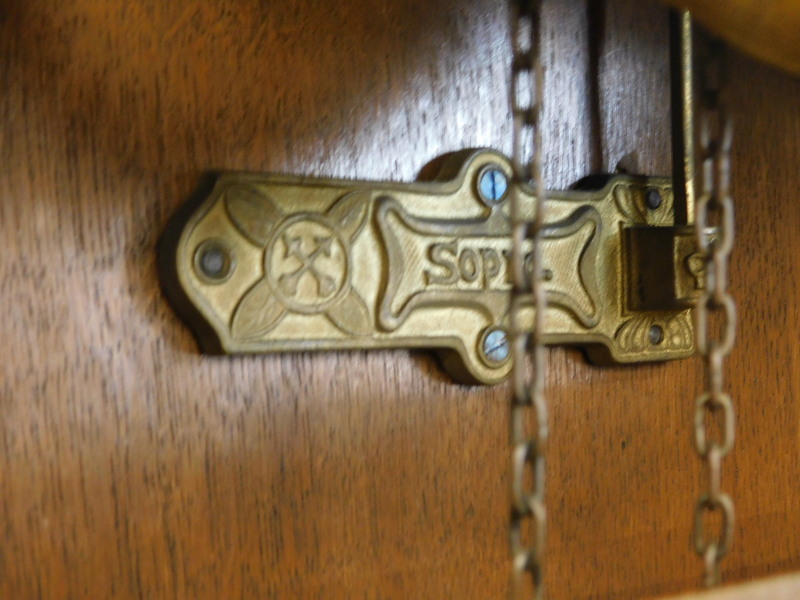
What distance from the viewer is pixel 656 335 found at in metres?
0.67

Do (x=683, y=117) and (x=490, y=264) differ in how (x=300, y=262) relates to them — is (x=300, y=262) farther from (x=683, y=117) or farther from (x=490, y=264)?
(x=683, y=117)

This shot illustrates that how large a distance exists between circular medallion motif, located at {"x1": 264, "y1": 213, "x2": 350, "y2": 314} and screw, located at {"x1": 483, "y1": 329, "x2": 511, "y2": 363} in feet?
0.36

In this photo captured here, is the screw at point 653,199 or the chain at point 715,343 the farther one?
the screw at point 653,199

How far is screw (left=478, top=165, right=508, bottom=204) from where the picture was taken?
0.59 m

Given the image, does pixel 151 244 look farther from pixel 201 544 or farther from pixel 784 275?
pixel 784 275

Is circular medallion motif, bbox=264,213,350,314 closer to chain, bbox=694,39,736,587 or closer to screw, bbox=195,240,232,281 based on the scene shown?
screw, bbox=195,240,232,281

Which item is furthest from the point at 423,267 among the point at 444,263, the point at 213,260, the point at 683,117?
the point at 683,117

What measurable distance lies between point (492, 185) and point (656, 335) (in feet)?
0.61

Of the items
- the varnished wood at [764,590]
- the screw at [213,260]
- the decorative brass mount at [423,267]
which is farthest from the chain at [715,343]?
the screw at [213,260]

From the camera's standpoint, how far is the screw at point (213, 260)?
495mm

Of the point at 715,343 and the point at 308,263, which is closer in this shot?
the point at 715,343

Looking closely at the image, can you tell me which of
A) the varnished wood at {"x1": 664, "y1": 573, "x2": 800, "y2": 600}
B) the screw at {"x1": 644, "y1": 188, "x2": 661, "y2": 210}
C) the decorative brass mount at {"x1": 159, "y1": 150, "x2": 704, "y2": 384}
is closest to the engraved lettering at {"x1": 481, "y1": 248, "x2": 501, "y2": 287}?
the decorative brass mount at {"x1": 159, "y1": 150, "x2": 704, "y2": 384}

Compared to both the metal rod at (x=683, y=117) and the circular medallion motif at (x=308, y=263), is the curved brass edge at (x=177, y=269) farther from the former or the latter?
the metal rod at (x=683, y=117)

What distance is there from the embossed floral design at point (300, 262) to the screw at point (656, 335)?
0.24m
